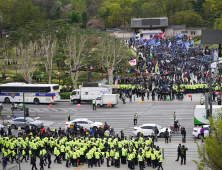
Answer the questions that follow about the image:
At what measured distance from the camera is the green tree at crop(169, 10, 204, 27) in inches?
4616

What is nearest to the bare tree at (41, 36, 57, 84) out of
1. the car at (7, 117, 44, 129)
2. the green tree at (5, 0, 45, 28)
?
the car at (7, 117, 44, 129)

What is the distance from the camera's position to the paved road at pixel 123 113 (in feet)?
123

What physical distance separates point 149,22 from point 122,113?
7759 cm

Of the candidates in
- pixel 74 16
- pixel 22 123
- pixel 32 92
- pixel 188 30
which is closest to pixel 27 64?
pixel 32 92

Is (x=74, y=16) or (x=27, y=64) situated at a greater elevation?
(x=74, y=16)

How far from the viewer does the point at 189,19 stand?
4643 inches

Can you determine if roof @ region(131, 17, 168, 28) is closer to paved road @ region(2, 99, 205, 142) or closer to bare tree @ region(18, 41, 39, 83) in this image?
bare tree @ region(18, 41, 39, 83)

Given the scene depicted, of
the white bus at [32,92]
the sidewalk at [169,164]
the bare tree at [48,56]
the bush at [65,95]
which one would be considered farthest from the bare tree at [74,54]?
the sidewalk at [169,164]

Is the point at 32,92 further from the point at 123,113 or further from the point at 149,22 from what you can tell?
the point at 149,22

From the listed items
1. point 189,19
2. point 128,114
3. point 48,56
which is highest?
point 189,19

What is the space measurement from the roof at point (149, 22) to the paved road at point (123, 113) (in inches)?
2770

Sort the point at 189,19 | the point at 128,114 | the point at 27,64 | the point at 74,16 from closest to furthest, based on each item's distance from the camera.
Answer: the point at 128,114 < the point at 27,64 < the point at 189,19 < the point at 74,16

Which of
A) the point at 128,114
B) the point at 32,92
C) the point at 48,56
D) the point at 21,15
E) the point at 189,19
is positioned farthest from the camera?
the point at 189,19

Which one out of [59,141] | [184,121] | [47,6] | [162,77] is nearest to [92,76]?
[162,77]
